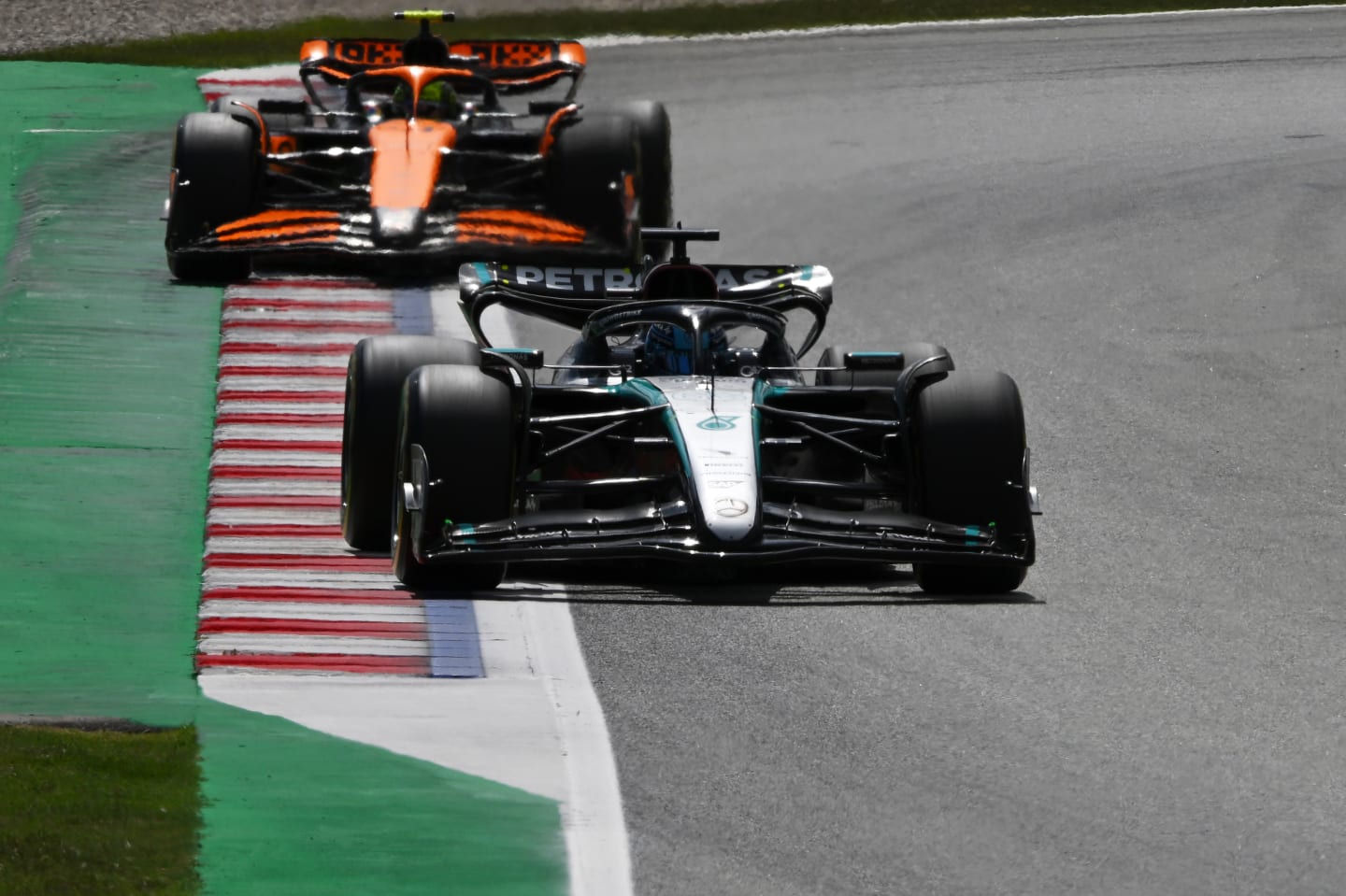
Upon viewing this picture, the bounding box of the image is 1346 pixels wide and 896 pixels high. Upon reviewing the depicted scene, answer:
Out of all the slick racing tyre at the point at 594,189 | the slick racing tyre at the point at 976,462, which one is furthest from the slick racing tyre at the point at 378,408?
the slick racing tyre at the point at 594,189

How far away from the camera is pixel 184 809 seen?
891 cm

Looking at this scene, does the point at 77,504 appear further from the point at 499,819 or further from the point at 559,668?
the point at 499,819

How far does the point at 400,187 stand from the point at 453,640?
599 cm

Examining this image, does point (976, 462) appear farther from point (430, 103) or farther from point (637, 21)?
point (637, 21)

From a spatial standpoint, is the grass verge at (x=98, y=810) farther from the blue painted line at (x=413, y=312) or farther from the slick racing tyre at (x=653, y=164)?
the slick racing tyre at (x=653, y=164)

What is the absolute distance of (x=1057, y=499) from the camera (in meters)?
13.7

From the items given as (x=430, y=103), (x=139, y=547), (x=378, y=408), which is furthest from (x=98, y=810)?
(x=430, y=103)

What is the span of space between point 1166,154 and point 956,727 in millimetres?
11851

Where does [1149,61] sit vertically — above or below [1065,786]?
above

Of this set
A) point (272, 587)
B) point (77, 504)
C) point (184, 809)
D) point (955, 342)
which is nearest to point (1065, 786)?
point (184, 809)

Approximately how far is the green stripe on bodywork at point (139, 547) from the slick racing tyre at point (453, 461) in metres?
0.87

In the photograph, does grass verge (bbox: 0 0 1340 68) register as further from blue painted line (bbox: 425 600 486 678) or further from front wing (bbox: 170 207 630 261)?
blue painted line (bbox: 425 600 486 678)

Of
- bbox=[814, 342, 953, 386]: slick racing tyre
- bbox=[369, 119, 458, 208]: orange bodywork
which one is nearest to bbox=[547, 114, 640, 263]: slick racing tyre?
bbox=[369, 119, 458, 208]: orange bodywork

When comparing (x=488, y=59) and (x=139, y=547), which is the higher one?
(x=488, y=59)
